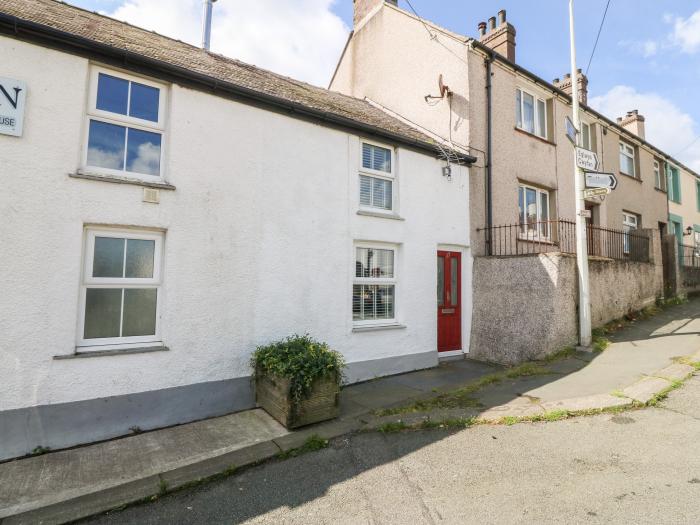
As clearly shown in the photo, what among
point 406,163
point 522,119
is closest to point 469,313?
point 406,163

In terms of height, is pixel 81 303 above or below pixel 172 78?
below

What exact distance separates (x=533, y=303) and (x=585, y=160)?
3.06m

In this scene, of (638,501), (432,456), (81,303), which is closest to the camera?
(638,501)

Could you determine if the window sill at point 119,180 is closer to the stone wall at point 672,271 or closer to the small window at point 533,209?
the small window at point 533,209

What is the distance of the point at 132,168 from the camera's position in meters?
5.23

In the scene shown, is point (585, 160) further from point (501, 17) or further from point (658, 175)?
point (658, 175)

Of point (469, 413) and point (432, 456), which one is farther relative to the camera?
point (469, 413)

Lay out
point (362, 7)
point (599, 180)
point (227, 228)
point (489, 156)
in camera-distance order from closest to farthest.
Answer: point (227, 228), point (599, 180), point (489, 156), point (362, 7)

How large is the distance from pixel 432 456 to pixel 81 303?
4.57 m

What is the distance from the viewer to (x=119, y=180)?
4930mm

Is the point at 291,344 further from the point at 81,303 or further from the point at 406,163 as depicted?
the point at 406,163

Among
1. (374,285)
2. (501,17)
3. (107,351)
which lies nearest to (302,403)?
(107,351)

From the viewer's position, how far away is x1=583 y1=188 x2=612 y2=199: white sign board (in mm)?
7504

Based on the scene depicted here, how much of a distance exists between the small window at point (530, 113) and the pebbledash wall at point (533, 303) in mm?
4246
